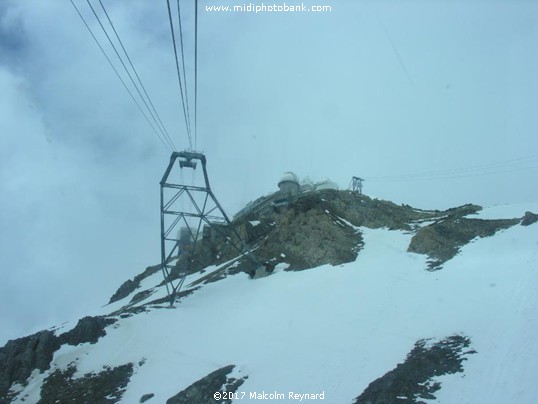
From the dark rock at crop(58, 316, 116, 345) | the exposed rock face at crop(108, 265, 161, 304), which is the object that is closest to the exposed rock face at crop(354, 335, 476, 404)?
the dark rock at crop(58, 316, 116, 345)

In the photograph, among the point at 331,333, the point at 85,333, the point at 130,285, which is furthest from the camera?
the point at 130,285

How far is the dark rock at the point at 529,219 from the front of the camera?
36028 millimetres

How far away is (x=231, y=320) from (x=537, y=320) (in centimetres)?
1629

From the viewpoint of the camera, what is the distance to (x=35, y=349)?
26.9m

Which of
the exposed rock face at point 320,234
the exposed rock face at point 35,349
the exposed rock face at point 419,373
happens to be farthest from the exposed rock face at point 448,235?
the exposed rock face at point 35,349

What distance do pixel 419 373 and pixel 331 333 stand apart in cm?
688

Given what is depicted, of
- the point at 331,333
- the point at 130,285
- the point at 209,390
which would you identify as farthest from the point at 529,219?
the point at 130,285

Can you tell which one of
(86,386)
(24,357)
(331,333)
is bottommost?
(86,386)

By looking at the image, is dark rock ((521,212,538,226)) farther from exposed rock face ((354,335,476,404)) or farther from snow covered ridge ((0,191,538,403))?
exposed rock face ((354,335,476,404))

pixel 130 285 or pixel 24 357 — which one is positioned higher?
pixel 130 285

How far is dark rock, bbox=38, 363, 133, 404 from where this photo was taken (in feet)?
72.4

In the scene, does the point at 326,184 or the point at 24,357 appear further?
the point at 326,184

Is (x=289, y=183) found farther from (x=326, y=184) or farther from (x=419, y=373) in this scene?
(x=419, y=373)

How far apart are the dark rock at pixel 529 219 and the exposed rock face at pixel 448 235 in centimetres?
78
